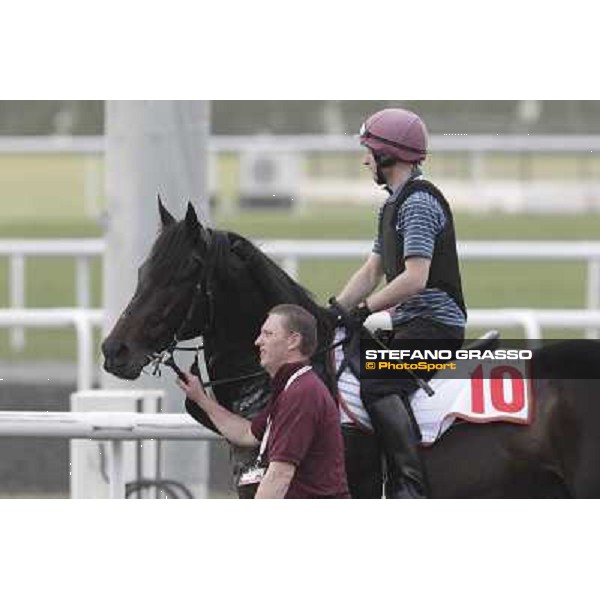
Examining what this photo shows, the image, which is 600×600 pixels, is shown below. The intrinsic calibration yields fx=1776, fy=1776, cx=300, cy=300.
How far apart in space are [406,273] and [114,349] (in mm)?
904

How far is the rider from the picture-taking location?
17.6 feet

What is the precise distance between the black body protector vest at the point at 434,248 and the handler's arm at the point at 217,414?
26.9 inches

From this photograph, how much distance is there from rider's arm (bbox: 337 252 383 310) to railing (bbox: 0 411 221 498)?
0.67 m

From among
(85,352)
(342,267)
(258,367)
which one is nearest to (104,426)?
(258,367)

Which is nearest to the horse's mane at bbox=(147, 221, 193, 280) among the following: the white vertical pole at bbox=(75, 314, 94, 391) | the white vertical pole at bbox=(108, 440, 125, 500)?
the white vertical pole at bbox=(108, 440, 125, 500)

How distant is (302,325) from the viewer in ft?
16.6

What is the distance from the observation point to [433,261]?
5.48 meters

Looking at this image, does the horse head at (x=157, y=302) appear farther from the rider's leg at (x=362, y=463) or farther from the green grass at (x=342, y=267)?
the green grass at (x=342, y=267)

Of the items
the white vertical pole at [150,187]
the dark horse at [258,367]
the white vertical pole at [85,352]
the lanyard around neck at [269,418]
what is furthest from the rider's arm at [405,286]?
the white vertical pole at [85,352]

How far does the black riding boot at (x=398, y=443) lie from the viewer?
541 centimetres

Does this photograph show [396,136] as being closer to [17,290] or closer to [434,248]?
[434,248]

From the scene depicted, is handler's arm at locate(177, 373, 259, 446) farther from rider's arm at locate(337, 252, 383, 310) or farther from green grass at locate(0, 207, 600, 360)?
green grass at locate(0, 207, 600, 360)

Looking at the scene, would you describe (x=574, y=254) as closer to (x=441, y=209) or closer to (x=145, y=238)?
(x=145, y=238)

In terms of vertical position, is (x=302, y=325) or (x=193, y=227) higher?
(x=193, y=227)
